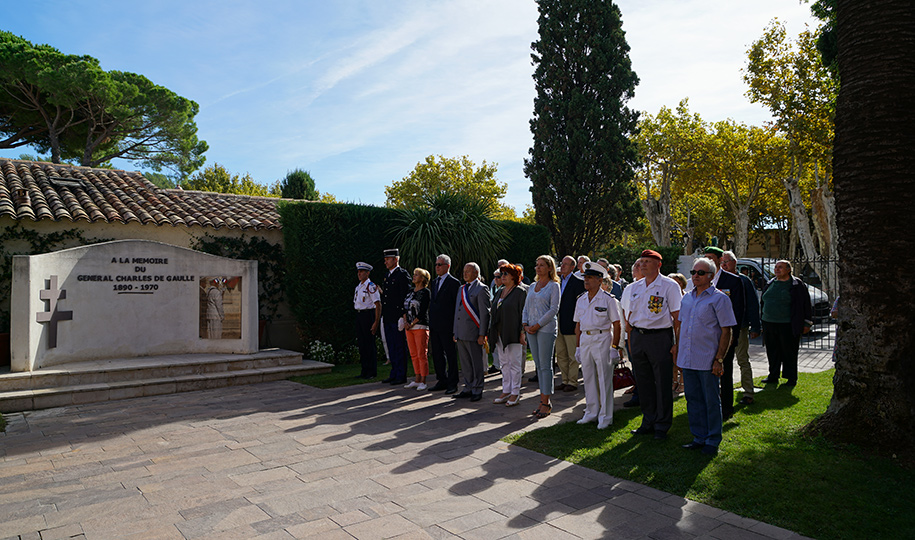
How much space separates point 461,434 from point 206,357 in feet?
20.9

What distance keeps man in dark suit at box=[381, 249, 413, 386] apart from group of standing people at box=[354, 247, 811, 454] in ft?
0.06

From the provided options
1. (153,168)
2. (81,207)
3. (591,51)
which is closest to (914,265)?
(81,207)

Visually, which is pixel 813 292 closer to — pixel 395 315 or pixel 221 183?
pixel 395 315

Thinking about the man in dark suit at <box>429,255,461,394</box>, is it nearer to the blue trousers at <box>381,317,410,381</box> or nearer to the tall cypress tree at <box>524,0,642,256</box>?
the blue trousers at <box>381,317,410,381</box>

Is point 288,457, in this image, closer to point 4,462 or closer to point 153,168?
point 4,462

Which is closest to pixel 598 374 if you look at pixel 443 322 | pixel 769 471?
pixel 769 471

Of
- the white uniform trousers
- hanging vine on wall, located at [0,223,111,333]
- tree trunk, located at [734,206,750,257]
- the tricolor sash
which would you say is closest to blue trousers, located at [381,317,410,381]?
the tricolor sash

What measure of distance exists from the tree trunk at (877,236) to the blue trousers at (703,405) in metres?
1.08

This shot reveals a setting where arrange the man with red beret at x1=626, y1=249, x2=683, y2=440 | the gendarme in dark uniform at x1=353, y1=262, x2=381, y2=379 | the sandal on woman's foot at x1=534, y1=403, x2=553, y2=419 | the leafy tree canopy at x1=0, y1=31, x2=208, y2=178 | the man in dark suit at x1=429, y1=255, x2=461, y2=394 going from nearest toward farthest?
the man with red beret at x1=626, y1=249, x2=683, y2=440
the sandal on woman's foot at x1=534, y1=403, x2=553, y2=419
the man in dark suit at x1=429, y1=255, x2=461, y2=394
the gendarme in dark uniform at x1=353, y1=262, x2=381, y2=379
the leafy tree canopy at x1=0, y1=31, x2=208, y2=178

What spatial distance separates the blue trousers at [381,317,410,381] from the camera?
966 cm

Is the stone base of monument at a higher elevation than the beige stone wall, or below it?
below

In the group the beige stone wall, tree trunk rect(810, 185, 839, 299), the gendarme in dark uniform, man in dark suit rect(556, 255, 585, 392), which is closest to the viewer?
man in dark suit rect(556, 255, 585, 392)

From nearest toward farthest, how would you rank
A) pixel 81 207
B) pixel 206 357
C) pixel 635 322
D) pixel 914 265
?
pixel 914 265 < pixel 635 322 < pixel 206 357 < pixel 81 207

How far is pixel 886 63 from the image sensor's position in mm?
5242
